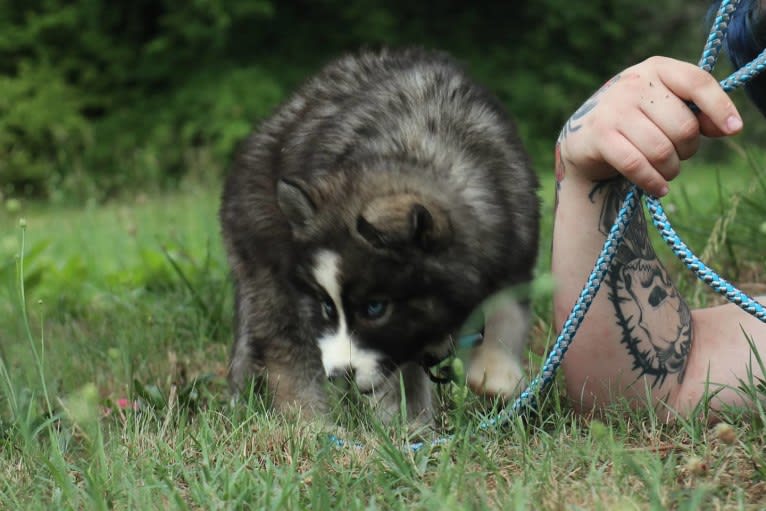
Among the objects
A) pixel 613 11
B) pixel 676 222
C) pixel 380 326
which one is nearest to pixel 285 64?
pixel 613 11

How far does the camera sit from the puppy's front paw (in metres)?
2.40

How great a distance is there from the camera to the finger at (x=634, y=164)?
6.14 ft

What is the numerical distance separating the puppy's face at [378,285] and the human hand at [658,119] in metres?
0.70

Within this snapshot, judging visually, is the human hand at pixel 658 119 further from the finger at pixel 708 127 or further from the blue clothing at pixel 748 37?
the blue clothing at pixel 748 37

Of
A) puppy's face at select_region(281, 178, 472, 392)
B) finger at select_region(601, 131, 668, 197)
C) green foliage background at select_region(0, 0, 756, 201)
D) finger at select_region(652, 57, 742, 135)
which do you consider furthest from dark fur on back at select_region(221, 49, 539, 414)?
green foliage background at select_region(0, 0, 756, 201)

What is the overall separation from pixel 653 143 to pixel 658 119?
0.17 ft

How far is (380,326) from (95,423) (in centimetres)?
95

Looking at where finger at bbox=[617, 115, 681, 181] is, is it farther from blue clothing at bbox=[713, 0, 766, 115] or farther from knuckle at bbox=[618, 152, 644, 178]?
blue clothing at bbox=[713, 0, 766, 115]

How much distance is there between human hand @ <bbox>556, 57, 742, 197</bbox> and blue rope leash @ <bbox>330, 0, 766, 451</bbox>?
56mm

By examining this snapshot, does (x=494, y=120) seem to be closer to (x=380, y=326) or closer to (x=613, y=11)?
(x=380, y=326)

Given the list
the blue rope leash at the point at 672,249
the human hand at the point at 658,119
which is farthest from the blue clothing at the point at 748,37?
the human hand at the point at 658,119

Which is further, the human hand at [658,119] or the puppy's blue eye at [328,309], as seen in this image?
the puppy's blue eye at [328,309]

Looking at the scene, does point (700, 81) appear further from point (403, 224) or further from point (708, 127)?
point (403, 224)

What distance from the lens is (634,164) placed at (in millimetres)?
1875
